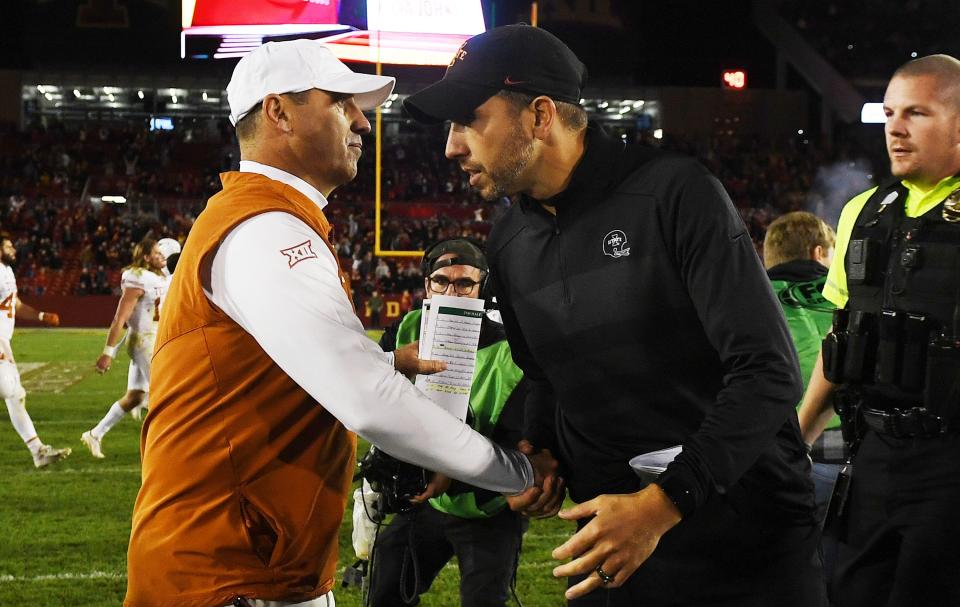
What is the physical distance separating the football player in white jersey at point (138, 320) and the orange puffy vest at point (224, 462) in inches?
330

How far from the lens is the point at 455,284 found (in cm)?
450

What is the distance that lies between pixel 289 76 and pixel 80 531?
5604 mm

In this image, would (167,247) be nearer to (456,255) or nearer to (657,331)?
(456,255)

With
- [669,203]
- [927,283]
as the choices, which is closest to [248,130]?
[669,203]

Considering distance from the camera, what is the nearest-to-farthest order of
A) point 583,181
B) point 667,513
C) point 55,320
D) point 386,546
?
point 667,513 < point 583,181 < point 386,546 < point 55,320

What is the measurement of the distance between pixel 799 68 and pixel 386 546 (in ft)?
145

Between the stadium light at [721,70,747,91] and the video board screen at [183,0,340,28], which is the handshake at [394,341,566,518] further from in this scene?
the stadium light at [721,70,747,91]

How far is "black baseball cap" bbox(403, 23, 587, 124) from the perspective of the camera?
7.16 ft

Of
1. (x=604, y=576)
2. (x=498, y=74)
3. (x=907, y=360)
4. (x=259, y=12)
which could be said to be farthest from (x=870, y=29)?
(x=604, y=576)

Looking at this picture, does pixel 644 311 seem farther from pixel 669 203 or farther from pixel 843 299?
pixel 843 299

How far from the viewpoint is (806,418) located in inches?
143

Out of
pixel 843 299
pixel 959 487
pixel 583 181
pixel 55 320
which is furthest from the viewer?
pixel 55 320

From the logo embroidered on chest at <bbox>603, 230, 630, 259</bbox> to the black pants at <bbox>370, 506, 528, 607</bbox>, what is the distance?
2071 mm

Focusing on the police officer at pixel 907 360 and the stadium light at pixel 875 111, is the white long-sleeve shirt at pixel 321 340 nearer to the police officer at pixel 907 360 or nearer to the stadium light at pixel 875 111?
the police officer at pixel 907 360
